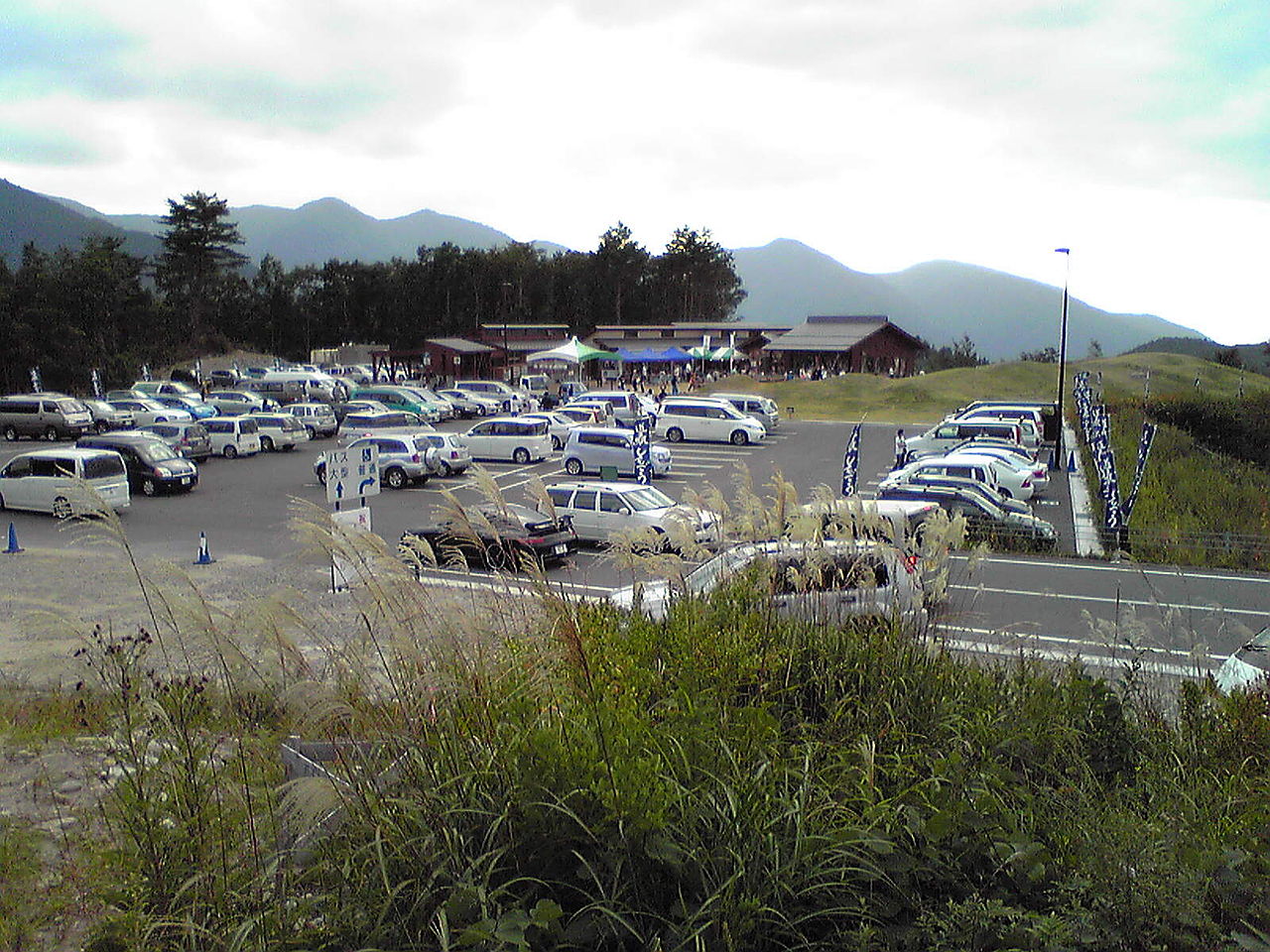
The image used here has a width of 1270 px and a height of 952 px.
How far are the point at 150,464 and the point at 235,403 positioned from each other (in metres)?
19.2

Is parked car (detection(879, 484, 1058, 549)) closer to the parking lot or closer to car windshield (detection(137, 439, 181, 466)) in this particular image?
the parking lot

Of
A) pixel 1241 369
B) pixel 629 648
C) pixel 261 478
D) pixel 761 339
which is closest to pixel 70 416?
pixel 261 478

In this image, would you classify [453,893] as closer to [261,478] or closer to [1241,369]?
[261,478]

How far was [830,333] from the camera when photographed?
63.3 metres

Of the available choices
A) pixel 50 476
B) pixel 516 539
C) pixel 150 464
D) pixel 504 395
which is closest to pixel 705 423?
pixel 504 395

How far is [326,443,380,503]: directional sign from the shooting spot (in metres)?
13.4

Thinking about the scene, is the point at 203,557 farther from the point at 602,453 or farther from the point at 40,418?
the point at 40,418

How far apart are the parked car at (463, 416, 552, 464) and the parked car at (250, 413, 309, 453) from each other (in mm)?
6638

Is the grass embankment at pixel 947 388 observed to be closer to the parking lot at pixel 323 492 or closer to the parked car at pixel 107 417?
the parking lot at pixel 323 492

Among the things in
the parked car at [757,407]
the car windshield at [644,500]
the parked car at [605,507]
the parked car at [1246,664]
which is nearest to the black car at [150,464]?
the parked car at [605,507]

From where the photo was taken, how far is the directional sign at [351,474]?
1338 centimetres

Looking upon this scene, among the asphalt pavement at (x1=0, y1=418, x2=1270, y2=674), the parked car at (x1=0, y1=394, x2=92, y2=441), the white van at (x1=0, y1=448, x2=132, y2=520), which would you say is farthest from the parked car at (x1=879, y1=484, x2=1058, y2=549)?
the parked car at (x1=0, y1=394, x2=92, y2=441)

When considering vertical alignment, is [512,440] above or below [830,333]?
below

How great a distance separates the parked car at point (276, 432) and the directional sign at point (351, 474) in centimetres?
1860
